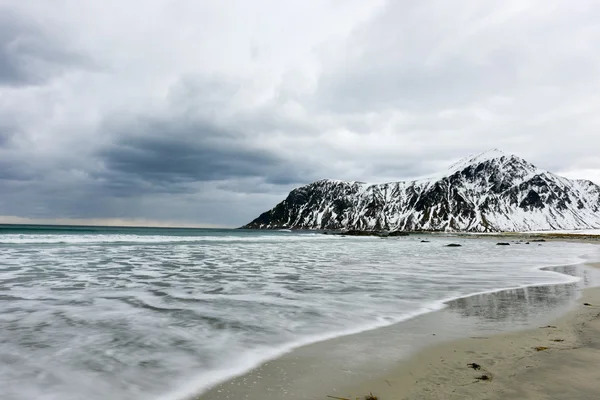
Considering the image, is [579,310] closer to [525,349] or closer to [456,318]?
[456,318]

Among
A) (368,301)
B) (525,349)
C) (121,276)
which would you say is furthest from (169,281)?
(525,349)

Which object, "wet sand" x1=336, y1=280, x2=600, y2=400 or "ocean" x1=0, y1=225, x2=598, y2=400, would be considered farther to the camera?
"ocean" x1=0, y1=225, x2=598, y2=400

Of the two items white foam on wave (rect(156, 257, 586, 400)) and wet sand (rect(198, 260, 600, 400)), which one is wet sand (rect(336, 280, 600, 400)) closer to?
wet sand (rect(198, 260, 600, 400))

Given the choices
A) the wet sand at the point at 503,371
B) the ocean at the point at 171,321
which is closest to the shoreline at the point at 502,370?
the wet sand at the point at 503,371

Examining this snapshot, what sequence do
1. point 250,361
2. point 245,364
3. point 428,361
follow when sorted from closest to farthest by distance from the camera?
point 428,361 < point 245,364 < point 250,361

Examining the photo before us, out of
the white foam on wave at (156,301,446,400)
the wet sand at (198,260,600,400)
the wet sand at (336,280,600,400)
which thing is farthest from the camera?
the white foam on wave at (156,301,446,400)

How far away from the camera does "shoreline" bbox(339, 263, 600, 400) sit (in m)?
4.45

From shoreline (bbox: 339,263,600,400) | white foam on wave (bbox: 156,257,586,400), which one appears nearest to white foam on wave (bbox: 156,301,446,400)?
white foam on wave (bbox: 156,257,586,400)

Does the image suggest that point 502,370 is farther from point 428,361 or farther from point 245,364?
point 245,364

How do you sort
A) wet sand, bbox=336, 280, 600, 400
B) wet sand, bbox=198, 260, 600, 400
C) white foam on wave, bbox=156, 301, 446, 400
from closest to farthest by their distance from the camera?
1. wet sand, bbox=336, 280, 600, 400
2. wet sand, bbox=198, 260, 600, 400
3. white foam on wave, bbox=156, 301, 446, 400

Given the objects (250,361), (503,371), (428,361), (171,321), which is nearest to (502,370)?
(503,371)

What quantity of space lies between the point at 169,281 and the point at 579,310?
47.7ft

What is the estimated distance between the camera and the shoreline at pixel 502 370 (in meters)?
4.45

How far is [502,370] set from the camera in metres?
5.18
